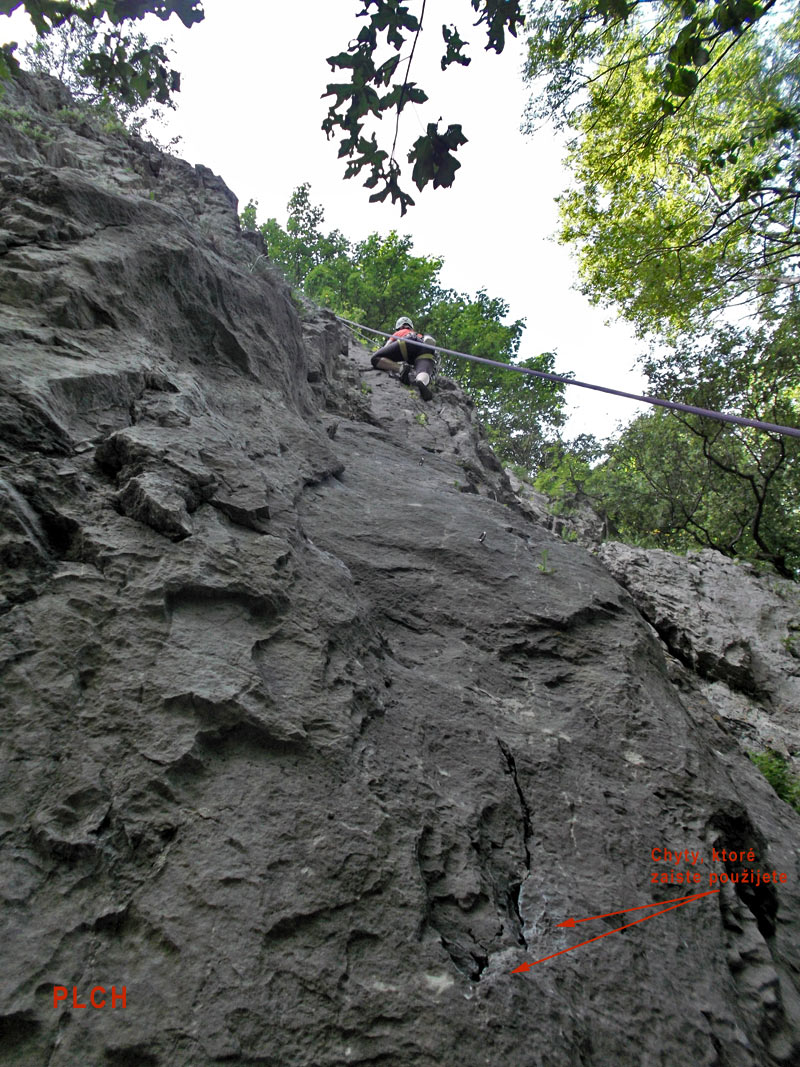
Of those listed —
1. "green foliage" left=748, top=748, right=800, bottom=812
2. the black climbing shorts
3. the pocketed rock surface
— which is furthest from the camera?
the black climbing shorts

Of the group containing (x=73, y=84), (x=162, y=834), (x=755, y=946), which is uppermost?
(x=73, y=84)

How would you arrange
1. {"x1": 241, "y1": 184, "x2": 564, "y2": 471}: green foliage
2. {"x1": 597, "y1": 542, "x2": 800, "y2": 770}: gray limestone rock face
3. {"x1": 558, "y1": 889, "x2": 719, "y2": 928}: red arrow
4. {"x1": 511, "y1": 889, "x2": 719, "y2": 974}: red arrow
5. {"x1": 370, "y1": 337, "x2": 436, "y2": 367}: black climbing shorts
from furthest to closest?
{"x1": 241, "y1": 184, "x2": 564, "y2": 471}: green foliage, {"x1": 370, "y1": 337, "x2": 436, "y2": 367}: black climbing shorts, {"x1": 597, "y1": 542, "x2": 800, "y2": 770}: gray limestone rock face, {"x1": 558, "y1": 889, "x2": 719, "y2": 928}: red arrow, {"x1": 511, "y1": 889, "x2": 719, "y2": 974}: red arrow

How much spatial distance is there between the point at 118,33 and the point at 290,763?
3.51m

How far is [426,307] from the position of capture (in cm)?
1994

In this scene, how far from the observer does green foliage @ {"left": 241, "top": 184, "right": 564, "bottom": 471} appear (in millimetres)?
18578

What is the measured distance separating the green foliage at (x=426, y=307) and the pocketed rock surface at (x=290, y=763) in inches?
553

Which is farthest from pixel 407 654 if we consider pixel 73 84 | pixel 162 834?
pixel 73 84

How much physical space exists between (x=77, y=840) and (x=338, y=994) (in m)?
0.97

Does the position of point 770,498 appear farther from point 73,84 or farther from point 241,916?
point 73,84

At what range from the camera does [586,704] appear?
3.78 meters

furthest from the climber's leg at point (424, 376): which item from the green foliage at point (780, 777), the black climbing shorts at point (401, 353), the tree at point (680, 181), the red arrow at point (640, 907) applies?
the red arrow at point (640, 907)

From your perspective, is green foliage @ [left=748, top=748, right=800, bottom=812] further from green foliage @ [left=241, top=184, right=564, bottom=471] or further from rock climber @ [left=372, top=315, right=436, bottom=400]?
green foliage @ [left=241, top=184, right=564, bottom=471]

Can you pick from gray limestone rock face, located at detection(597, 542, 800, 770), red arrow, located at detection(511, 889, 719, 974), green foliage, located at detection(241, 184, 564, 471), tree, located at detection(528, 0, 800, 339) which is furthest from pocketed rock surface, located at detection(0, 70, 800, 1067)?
green foliage, located at detection(241, 184, 564, 471)

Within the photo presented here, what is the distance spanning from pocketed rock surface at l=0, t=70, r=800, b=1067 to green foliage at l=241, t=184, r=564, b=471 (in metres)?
14.0
